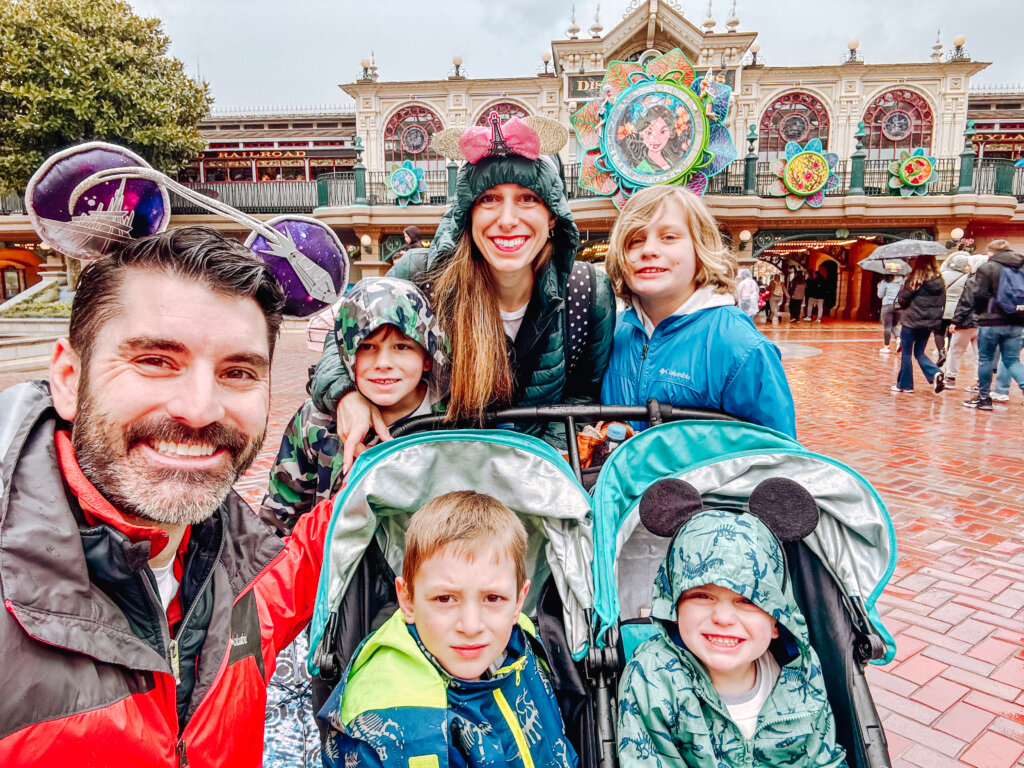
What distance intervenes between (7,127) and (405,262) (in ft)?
77.4

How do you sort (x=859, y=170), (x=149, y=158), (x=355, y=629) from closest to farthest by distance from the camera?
(x=355, y=629), (x=859, y=170), (x=149, y=158)

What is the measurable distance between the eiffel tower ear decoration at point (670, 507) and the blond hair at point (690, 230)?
88 centimetres

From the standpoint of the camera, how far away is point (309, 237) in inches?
105

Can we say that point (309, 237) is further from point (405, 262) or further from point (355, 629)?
point (355, 629)

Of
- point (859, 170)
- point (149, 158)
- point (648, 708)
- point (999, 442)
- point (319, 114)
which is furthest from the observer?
point (319, 114)

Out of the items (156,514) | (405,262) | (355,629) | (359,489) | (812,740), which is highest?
(405,262)

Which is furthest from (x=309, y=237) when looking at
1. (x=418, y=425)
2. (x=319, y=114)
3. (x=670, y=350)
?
(x=319, y=114)

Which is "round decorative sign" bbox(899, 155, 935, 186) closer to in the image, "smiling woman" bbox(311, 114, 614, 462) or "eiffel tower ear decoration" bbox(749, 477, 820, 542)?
"smiling woman" bbox(311, 114, 614, 462)

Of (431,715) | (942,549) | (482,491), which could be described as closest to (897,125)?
(942,549)

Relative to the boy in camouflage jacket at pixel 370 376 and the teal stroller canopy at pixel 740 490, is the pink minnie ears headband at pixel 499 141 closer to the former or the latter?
the boy in camouflage jacket at pixel 370 376

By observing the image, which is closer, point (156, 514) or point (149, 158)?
point (156, 514)

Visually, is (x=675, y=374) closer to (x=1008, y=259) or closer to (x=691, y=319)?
(x=691, y=319)

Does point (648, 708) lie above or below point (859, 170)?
below

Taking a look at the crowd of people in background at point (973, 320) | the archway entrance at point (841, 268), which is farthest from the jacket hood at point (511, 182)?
the archway entrance at point (841, 268)
